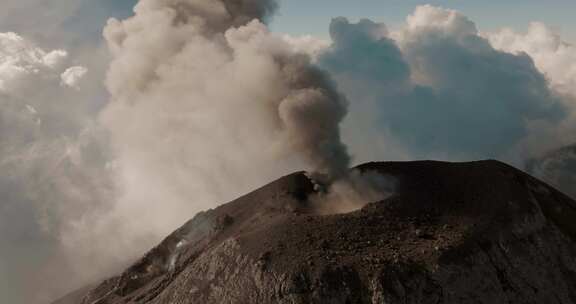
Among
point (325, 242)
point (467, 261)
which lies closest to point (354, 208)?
point (325, 242)

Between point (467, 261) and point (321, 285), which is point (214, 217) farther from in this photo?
point (467, 261)

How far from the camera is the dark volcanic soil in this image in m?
40.7

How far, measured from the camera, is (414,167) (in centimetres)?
6000

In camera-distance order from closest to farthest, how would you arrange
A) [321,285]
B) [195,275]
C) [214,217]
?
[321,285]
[195,275]
[214,217]

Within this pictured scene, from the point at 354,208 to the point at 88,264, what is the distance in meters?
93.1

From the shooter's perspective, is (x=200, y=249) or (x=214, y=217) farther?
(x=214, y=217)

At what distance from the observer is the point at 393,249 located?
4369cm

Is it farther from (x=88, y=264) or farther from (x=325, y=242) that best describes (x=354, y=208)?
Answer: (x=88, y=264)

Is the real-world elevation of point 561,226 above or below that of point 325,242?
below

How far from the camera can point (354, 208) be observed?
53.1 m

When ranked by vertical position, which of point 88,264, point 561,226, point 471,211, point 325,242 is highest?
point 88,264

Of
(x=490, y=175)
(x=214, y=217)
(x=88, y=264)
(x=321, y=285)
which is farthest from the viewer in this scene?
(x=88, y=264)

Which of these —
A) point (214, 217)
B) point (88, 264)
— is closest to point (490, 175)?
point (214, 217)

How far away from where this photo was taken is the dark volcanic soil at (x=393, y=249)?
40.7 metres
